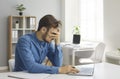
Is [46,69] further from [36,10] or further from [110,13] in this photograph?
[36,10]

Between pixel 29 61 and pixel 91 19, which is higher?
pixel 91 19

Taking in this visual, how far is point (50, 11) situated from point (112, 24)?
254 centimetres

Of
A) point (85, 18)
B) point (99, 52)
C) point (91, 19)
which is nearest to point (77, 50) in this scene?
point (99, 52)

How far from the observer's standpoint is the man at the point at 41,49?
5.42 feet

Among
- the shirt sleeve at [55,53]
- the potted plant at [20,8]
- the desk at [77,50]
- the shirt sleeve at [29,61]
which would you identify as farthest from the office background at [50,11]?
the shirt sleeve at [29,61]

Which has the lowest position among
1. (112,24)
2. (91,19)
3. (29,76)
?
(29,76)

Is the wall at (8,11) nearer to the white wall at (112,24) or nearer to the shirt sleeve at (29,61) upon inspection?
the white wall at (112,24)

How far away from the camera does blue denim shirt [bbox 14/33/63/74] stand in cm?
165

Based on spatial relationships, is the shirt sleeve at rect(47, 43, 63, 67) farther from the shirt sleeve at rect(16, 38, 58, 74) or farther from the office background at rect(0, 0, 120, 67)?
the office background at rect(0, 0, 120, 67)

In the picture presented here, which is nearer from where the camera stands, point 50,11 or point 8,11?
point 8,11

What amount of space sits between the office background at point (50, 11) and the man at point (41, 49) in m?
2.26

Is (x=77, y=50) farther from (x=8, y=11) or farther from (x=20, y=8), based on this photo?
(x=8, y=11)

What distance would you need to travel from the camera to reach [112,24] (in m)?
3.99

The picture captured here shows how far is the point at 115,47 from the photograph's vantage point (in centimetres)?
398
